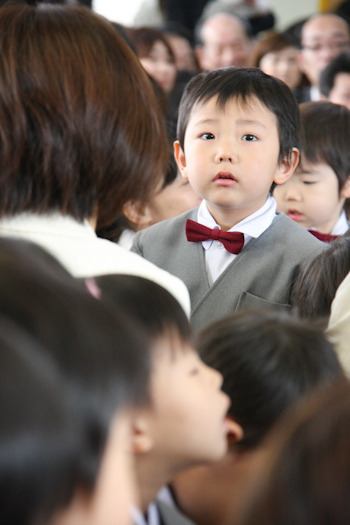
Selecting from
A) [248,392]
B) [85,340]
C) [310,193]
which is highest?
[85,340]

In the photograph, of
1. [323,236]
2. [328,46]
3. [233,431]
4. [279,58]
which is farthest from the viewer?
[328,46]

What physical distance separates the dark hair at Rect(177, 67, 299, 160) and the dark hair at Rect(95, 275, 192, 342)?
84 cm

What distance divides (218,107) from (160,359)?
37.1 inches

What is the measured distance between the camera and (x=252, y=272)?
4.82 ft

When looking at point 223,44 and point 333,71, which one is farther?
point 223,44

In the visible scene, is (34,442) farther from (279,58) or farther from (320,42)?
(320,42)

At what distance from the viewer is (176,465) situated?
2.47ft

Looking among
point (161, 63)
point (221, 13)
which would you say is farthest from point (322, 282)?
point (221, 13)

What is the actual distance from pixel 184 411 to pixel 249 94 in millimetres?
956

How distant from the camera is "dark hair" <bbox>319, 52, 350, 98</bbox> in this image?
3275 millimetres

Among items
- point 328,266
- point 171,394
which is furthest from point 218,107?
point 171,394

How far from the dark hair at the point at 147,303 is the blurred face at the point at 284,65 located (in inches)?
130

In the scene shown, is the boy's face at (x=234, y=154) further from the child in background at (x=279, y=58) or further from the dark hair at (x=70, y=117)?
the child in background at (x=279, y=58)

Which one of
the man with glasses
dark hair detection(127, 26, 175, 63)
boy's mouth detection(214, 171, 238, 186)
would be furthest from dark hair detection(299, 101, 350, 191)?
the man with glasses
